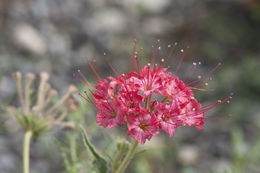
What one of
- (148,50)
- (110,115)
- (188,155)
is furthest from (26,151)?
(148,50)

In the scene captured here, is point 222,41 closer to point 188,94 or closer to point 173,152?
point 173,152

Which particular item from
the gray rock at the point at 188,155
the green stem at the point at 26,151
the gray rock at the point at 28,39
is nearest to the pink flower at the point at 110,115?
the green stem at the point at 26,151

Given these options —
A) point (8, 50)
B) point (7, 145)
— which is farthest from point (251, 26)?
point (7, 145)

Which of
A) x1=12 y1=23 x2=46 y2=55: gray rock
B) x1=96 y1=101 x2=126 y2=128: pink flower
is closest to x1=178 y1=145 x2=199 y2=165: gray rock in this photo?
x1=12 y1=23 x2=46 y2=55: gray rock

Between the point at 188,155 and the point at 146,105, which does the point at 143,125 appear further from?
the point at 188,155

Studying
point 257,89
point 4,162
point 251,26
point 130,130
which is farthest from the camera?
point 251,26

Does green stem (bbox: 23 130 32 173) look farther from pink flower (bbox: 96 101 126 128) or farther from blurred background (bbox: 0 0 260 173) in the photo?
blurred background (bbox: 0 0 260 173)

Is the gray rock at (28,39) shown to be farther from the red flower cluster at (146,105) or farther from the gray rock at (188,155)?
the red flower cluster at (146,105)

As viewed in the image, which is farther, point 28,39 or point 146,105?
point 28,39

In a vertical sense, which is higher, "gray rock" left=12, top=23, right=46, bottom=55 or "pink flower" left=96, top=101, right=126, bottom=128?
"gray rock" left=12, top=23, right=46, bottom=55
